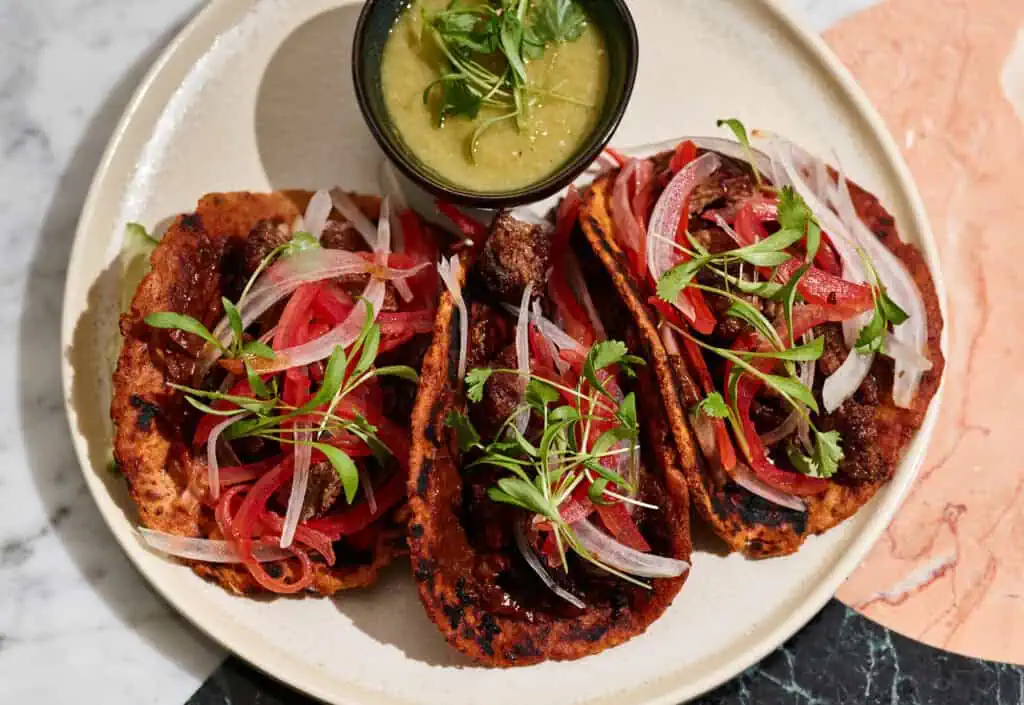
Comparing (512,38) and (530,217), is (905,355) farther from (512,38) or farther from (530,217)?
(512,38)

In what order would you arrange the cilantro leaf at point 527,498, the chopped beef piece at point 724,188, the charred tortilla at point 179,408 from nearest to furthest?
the cilantro leaf at point 527,498 → the charred tortilla at point 179,408 → the chopped beef piece at point 724,188

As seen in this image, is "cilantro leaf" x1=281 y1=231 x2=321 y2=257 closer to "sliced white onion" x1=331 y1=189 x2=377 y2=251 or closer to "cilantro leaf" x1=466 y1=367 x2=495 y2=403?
"sliced white onion" x1=331 y1=189 x2=377 y2=251

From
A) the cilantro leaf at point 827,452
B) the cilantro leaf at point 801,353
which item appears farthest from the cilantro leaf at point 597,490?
the cilantro leaf at point 827,452

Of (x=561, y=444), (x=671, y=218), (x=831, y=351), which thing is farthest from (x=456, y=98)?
(x=831, y=351)

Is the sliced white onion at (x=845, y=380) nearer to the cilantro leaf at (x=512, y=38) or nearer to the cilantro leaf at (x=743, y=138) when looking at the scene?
the cilantro leaf at (x=743, y=138)

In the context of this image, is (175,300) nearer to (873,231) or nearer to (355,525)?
(355,525)

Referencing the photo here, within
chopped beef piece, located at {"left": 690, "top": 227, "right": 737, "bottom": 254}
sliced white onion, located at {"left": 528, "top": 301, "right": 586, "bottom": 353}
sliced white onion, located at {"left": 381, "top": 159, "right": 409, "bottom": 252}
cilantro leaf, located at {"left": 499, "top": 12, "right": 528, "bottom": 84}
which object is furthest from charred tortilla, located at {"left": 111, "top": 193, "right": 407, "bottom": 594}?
chopped beef piece, located at {"left": 690, "top": 227, "right": 737, "bottom": 254}

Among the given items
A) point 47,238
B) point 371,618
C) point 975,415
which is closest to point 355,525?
point 371,618
